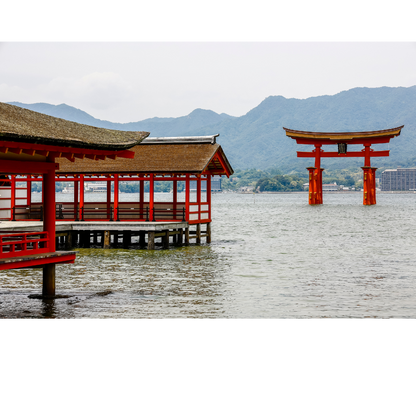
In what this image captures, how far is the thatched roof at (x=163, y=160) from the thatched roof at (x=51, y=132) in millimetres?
9906

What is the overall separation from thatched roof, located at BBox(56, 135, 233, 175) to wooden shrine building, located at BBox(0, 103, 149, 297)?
10414mm

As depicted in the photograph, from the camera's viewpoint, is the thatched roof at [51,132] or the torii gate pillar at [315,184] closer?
the thatched roof at [51,132]

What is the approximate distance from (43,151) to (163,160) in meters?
12.6

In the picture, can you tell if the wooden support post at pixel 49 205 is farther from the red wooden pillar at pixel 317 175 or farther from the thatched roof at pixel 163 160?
the red wooden pillar at pixel 317 175

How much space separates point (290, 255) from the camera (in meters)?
23.8

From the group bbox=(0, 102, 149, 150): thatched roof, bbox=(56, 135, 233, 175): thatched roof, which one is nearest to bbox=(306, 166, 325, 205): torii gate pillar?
bbox=(56, 135, 233, 175): thatched roof

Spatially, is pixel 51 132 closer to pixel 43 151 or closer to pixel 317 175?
pixel 43 151

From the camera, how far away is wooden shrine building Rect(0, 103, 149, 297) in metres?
9.64

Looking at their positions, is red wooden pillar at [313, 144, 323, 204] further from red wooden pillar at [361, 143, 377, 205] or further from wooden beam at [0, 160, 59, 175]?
wooden beam at [0, 160, 59, 175]

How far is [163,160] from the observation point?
2288 centimetres

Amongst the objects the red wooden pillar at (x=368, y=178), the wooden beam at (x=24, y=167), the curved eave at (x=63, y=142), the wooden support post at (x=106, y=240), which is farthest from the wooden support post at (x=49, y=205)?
the red wooden pillar at (x=368, y=178)

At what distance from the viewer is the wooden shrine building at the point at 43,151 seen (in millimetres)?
9641
